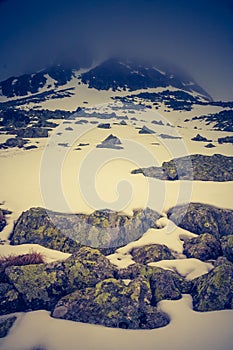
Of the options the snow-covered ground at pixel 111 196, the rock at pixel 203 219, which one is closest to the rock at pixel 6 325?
the snow-covered ground at pixel 111 196

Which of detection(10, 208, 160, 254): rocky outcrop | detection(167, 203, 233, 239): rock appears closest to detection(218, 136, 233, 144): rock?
detection(167, 203, 233, 239): rock

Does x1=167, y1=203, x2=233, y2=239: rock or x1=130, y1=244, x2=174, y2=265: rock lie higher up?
x1=167, y1=203, x2=233, y2=239: rock

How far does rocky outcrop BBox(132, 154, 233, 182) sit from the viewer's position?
37.9 ft

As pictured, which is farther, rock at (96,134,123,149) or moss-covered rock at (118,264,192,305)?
rock at (96,134,123,149)

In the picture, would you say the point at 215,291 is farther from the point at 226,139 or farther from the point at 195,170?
the point at 226,139

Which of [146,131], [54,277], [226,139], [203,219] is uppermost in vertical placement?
[146,131]

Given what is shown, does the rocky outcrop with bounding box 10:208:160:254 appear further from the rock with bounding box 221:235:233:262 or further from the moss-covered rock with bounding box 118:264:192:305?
the rock with bounding box 221:235:233:262

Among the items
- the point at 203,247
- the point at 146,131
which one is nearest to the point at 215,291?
the point at 203,247

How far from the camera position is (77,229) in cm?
771

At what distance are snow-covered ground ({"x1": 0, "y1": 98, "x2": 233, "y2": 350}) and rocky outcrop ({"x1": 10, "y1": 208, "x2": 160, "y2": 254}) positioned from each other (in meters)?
0.24

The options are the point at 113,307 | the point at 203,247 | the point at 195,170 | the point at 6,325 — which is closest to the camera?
the point at 6,325

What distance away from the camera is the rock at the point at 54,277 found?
5.49m

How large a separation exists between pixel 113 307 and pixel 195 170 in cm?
782

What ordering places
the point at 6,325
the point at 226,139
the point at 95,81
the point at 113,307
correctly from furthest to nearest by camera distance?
1. the point at 95,81
2. the point at 226,139
3. the point at 113,307
4. the point at 6,325
